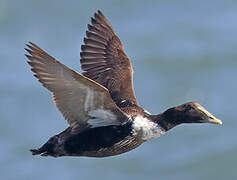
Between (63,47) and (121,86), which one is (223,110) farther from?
(121,86)

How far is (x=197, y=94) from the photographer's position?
59.5ft

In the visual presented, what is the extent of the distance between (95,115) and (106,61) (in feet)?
6.62

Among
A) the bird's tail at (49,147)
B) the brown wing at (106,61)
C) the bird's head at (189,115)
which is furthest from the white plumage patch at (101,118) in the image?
the brown wing at (106,61)

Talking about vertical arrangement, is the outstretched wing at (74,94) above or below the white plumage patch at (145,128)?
above

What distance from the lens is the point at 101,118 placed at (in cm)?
1073

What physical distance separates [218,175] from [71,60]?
10.7 feet

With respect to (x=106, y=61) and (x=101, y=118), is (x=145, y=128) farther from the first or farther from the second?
(x=106, y=61)

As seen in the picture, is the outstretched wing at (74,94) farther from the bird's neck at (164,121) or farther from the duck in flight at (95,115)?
the bird's neck at (164,121)

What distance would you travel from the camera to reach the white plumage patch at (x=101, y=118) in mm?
10672

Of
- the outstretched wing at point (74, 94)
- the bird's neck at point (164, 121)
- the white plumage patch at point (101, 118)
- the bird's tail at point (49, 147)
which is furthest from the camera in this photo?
the bird's neck at point (164, 121)

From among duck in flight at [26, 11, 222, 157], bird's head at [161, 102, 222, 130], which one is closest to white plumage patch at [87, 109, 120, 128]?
duck in flight at [26, 11, 222, 157]

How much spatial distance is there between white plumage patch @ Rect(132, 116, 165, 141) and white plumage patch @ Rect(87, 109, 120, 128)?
207 mm

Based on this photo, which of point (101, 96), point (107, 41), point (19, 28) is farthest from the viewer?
point (19, 28)

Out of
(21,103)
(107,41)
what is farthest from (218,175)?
(107,41)
